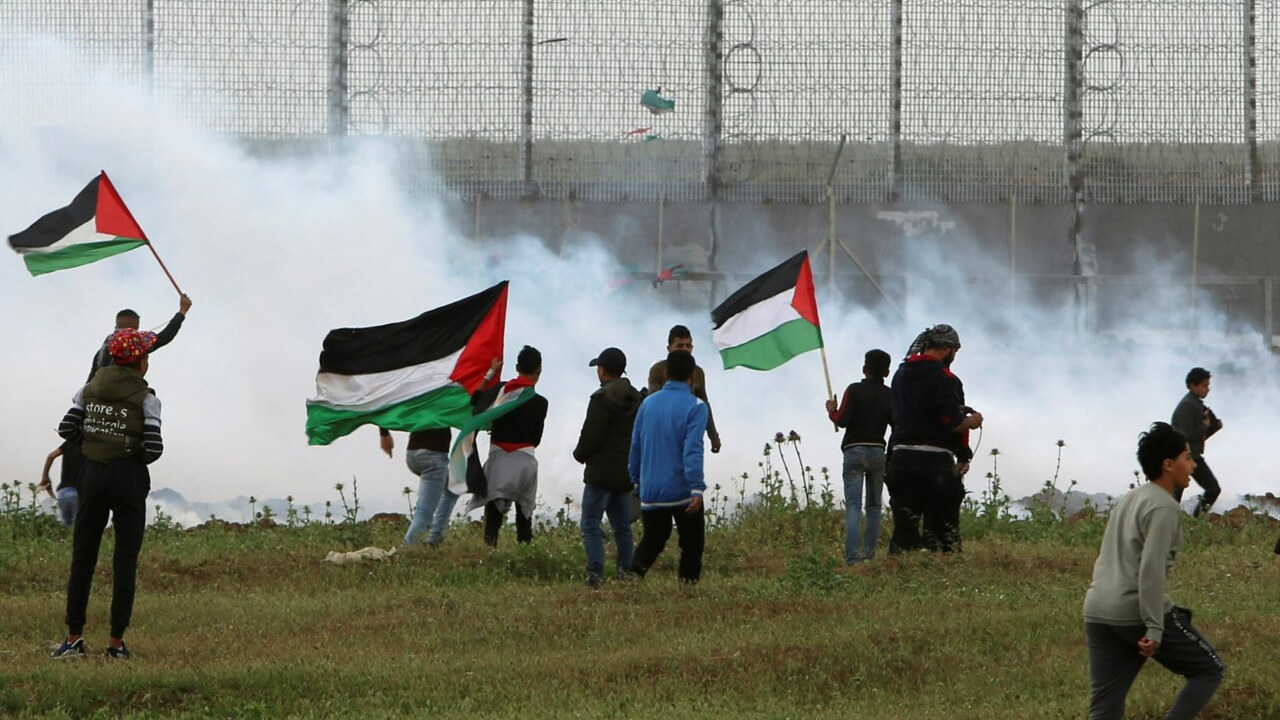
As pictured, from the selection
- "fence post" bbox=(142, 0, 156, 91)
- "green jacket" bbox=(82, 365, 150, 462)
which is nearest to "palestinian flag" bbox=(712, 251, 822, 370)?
"green jacket" bbox=(82, 365, 150, 462)

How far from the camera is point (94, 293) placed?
63.2 feet

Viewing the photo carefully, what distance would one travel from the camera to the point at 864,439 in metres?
12.1

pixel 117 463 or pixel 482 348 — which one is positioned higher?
pixel 482 348

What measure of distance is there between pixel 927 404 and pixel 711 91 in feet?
27.1

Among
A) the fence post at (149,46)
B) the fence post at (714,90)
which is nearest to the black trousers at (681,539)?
the fence post at (714,90)

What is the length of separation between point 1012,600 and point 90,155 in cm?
1243

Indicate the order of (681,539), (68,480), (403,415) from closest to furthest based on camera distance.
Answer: (681,539) → (68,480) → (403,415)

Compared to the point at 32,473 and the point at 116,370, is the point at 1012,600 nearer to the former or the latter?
the point at 116,370

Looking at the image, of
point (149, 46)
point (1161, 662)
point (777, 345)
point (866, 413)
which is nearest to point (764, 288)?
point (777, 345)

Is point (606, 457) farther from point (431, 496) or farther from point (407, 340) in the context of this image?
point (407, 340)

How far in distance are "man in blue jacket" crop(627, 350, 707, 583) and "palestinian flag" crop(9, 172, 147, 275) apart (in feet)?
12.6

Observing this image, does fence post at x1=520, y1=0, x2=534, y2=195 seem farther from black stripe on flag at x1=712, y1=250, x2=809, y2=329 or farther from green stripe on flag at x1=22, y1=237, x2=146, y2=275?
green stripe on flag at x1=22, y1=237, x2=146, y2=275

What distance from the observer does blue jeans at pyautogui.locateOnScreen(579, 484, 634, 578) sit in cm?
1130

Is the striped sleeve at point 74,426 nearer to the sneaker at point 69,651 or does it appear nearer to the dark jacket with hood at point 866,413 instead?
the sneaker at point 69,651
